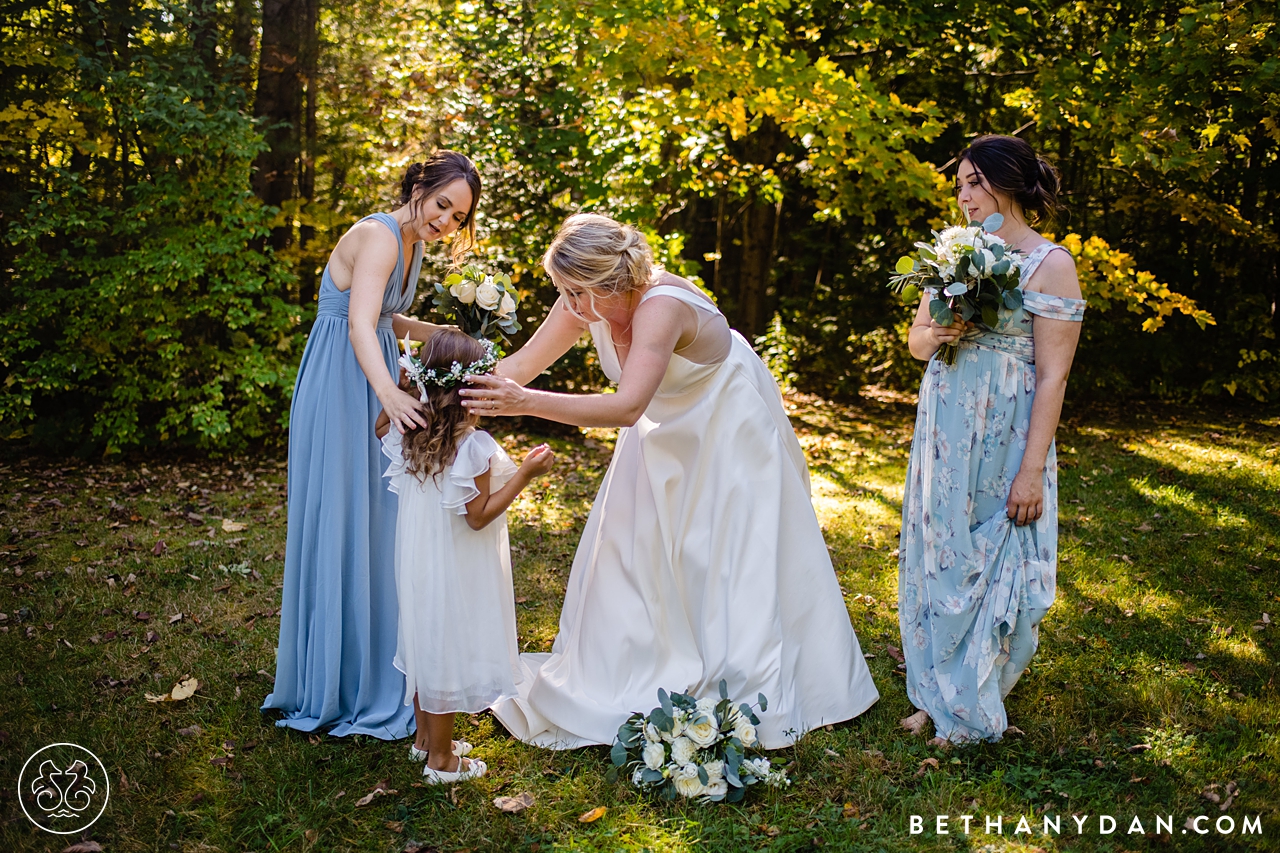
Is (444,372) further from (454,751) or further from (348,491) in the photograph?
(454,751)

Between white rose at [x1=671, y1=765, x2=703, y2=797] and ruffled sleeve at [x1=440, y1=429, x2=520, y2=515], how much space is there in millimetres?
1197

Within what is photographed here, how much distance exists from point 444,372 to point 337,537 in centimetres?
94

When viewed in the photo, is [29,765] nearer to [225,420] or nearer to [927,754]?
[927,754]

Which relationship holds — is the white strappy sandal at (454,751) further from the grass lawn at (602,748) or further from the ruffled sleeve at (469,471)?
the ruffled sleeve at (469,471)

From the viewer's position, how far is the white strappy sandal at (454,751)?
134 inches

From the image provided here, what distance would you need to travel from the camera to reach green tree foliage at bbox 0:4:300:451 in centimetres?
752

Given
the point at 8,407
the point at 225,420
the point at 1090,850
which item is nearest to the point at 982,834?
the point at 1090,850

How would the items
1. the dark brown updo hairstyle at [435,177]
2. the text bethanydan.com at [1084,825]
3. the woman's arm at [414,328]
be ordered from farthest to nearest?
the woman's arm at [414,328] < the dark brown updo hairstyle at [435,177] < the text bethanydan.com at [1084,825]

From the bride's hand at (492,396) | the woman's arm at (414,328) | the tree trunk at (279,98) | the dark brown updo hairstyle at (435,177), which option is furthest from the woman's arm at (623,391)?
the tree trunk at (279,98)

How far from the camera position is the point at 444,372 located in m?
3.12

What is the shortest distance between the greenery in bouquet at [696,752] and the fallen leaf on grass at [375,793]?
0.80m

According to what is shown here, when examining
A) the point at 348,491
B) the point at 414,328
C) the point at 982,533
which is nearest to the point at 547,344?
the point at 414,328

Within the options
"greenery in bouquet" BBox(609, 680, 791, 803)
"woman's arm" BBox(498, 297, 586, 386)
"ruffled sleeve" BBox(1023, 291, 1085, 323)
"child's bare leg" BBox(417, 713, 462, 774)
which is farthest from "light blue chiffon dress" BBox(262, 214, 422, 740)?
"ruffled sleeve" BBox(1023, 291, 1085, 323)

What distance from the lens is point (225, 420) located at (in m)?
7.86
